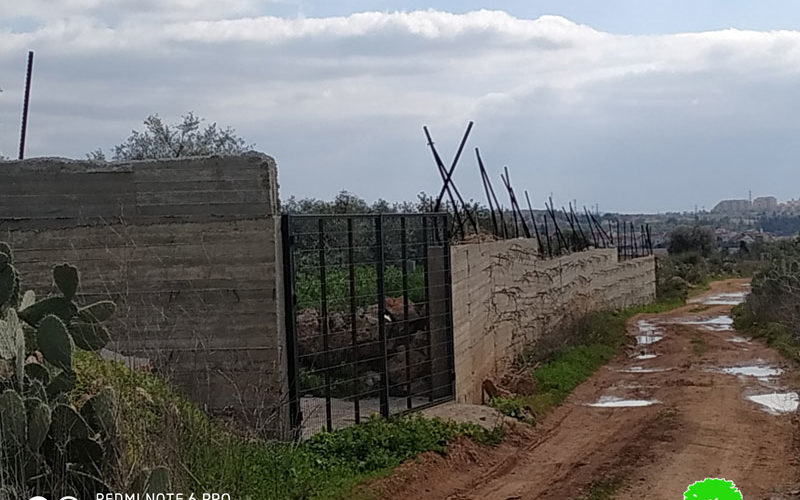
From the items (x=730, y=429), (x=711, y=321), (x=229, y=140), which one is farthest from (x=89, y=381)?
(x=711, y=321)

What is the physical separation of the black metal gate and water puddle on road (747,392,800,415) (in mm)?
4723

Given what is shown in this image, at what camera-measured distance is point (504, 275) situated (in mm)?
17781

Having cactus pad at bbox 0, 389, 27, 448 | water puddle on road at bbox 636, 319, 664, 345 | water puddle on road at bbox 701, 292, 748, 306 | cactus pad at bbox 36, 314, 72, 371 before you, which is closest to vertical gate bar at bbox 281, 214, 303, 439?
cactus pad at bbox 36, 314, 72, 371

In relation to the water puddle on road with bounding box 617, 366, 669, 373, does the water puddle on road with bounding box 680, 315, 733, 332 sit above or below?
below

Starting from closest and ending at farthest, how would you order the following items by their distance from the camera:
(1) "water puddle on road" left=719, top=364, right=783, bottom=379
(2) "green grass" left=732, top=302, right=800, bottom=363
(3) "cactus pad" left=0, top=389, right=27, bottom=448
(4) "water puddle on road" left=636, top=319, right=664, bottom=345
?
(3) "cactus pad" left=0, top=389, right=27, bottom=448 → (1) "water puddle on road" left=719, top=364, right=783, bottom=379 → (2) "green grass" left=732, top=302, right=800, bottom=363 → (4) "water puddle on road" left=636, top=319, right=664, bottom=345

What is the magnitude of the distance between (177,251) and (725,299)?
34575 millimetres

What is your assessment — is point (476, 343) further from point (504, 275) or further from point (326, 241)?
point (326, 241)

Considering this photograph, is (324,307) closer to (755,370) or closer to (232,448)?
(232,448)

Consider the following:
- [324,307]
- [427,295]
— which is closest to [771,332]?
[427,295]

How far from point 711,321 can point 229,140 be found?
58.0ft

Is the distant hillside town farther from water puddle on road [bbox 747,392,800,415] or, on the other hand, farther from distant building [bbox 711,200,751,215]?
water puddle on road [bbox 747,392,800,415]

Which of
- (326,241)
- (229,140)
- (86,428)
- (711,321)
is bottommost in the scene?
(711,321)

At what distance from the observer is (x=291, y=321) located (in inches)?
404

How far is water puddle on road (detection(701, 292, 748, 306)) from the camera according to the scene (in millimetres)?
38781
